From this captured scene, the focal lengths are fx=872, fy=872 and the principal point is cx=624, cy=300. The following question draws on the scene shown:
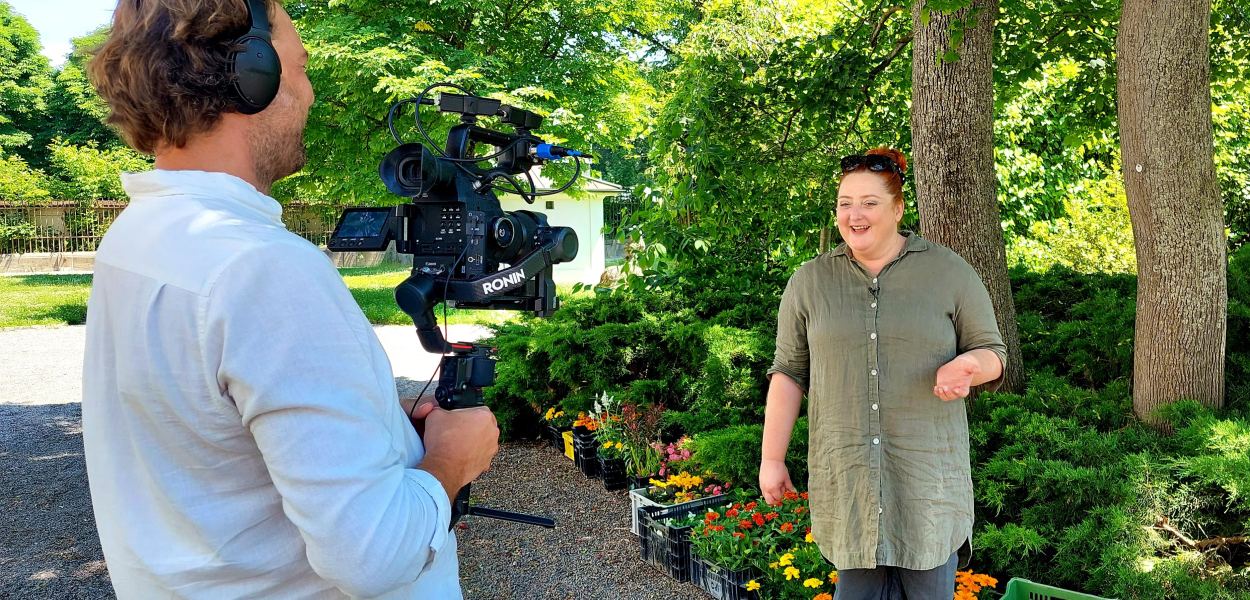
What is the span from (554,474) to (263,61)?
209 inches

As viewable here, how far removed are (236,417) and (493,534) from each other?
167 inches

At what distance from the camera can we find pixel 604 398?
600 cm

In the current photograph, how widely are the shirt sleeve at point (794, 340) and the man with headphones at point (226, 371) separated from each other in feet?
5.61

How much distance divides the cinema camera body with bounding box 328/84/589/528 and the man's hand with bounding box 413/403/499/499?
487 millimetres

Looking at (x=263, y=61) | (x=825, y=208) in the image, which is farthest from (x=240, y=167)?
(x=825, y=208)

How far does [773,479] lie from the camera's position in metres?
2.70

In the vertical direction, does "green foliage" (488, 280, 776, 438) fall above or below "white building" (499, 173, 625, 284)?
below

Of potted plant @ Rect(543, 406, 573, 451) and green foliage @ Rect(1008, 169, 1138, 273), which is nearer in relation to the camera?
potted plant @ Rect(543, 406, 573, 451)

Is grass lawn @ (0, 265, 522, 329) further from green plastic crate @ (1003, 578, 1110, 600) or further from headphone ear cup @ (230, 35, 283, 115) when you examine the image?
headphone ear cup @ (230, 35, 283, 115)

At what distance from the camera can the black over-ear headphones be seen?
3.81ft

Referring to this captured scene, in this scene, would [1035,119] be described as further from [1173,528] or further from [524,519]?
[524,519]

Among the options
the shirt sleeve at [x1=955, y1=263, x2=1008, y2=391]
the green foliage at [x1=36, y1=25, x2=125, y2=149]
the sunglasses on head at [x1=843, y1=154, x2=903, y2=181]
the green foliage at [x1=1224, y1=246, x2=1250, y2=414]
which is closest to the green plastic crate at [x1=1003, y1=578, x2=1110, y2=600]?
the shirt sleeve at [x1=955, y1=263, x2=1008, y2=391]

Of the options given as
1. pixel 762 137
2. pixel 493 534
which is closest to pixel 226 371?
pixel 493 534

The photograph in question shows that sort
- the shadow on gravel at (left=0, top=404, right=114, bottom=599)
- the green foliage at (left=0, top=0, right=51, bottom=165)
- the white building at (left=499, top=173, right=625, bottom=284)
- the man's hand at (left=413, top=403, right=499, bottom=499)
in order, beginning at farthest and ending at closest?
the green foliage at (left=0, top=0, right=51, bottom=165) → the white building at (left=499, top=173, right=625, bottom=284) → the shadow on gravel at (left=0, top=404, right=114, bottom=599) → the man's hand at (left=413, top=403, right=499, bottom=499)
